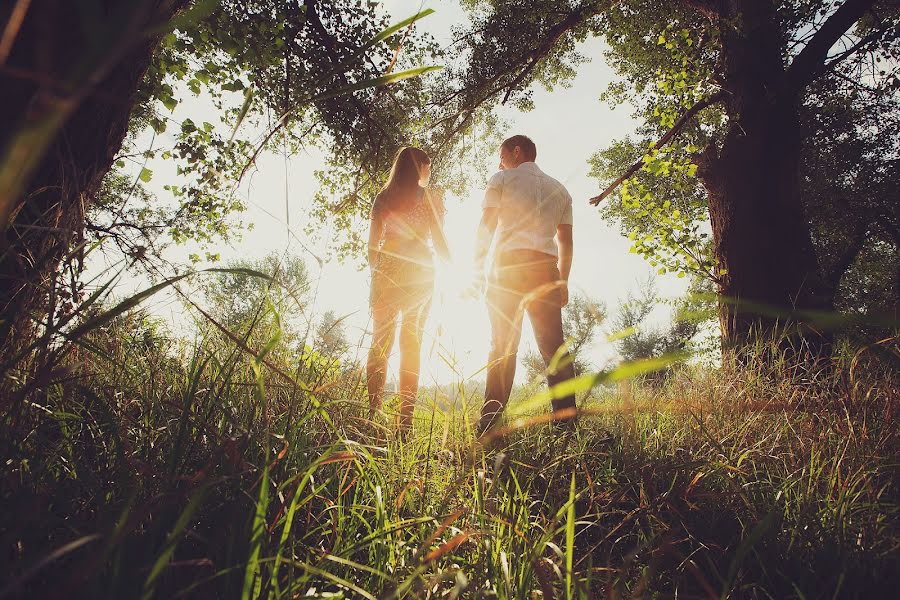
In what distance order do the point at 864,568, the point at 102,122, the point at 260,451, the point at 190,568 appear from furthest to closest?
the point at 102,122, the point at 260,451, the point at 864,568, the point at 190,568

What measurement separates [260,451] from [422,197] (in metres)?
2.79

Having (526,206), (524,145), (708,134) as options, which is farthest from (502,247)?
(708,134)

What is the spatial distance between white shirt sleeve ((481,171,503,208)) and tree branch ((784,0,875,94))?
13.7ft

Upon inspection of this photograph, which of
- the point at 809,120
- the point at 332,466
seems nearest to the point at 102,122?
the point at 332,466

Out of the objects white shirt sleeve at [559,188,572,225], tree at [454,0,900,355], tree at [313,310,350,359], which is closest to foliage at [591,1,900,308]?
tree at [454,0,900,355]

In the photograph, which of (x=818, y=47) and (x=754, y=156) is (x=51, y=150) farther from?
(x=818, y=47)

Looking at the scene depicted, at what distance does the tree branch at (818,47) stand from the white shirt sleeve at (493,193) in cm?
417

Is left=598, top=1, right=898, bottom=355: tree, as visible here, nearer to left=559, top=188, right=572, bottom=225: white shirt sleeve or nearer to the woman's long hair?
left=559, top=188, right=572, bottom=225: white shirt sleeve

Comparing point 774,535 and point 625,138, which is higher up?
point 625,138

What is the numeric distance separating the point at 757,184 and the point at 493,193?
11.8ft

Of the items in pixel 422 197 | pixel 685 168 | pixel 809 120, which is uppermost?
Result: pixel 809 120

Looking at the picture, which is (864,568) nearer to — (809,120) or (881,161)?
(809,120)

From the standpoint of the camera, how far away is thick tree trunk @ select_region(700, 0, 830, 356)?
14.1ft

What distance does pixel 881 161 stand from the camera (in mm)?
10109
